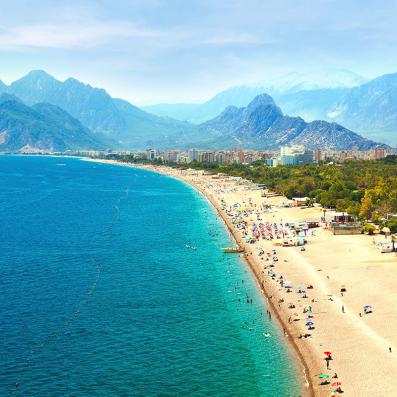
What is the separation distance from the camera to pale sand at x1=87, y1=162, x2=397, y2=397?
33688 millimetres

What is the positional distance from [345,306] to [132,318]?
1815 cm

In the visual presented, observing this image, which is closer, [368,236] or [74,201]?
[368,236]

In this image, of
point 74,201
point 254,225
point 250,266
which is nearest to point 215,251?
point 250,266

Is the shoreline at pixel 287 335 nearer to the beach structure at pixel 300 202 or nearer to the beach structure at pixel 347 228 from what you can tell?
the beach structure at pixel 347 228

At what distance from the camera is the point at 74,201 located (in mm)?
127375

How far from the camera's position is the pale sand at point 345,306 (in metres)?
33.7

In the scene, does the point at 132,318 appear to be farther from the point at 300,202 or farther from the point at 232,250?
the point at 300,202

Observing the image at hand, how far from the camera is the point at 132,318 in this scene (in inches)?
1729

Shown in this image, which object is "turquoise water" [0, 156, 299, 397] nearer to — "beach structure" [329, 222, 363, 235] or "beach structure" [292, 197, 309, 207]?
"beach structure" [329, 222, 363, 235]

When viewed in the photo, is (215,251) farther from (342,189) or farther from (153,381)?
(342,189)

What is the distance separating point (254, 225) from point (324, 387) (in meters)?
56.9

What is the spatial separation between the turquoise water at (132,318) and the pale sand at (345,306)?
6.36 feet

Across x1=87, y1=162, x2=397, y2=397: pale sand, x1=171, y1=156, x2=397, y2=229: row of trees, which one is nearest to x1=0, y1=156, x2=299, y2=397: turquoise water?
x1=87, y1=162, x2=397, y2=397: pale sand

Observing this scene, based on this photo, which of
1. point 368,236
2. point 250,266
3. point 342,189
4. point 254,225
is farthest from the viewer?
point 342,189
